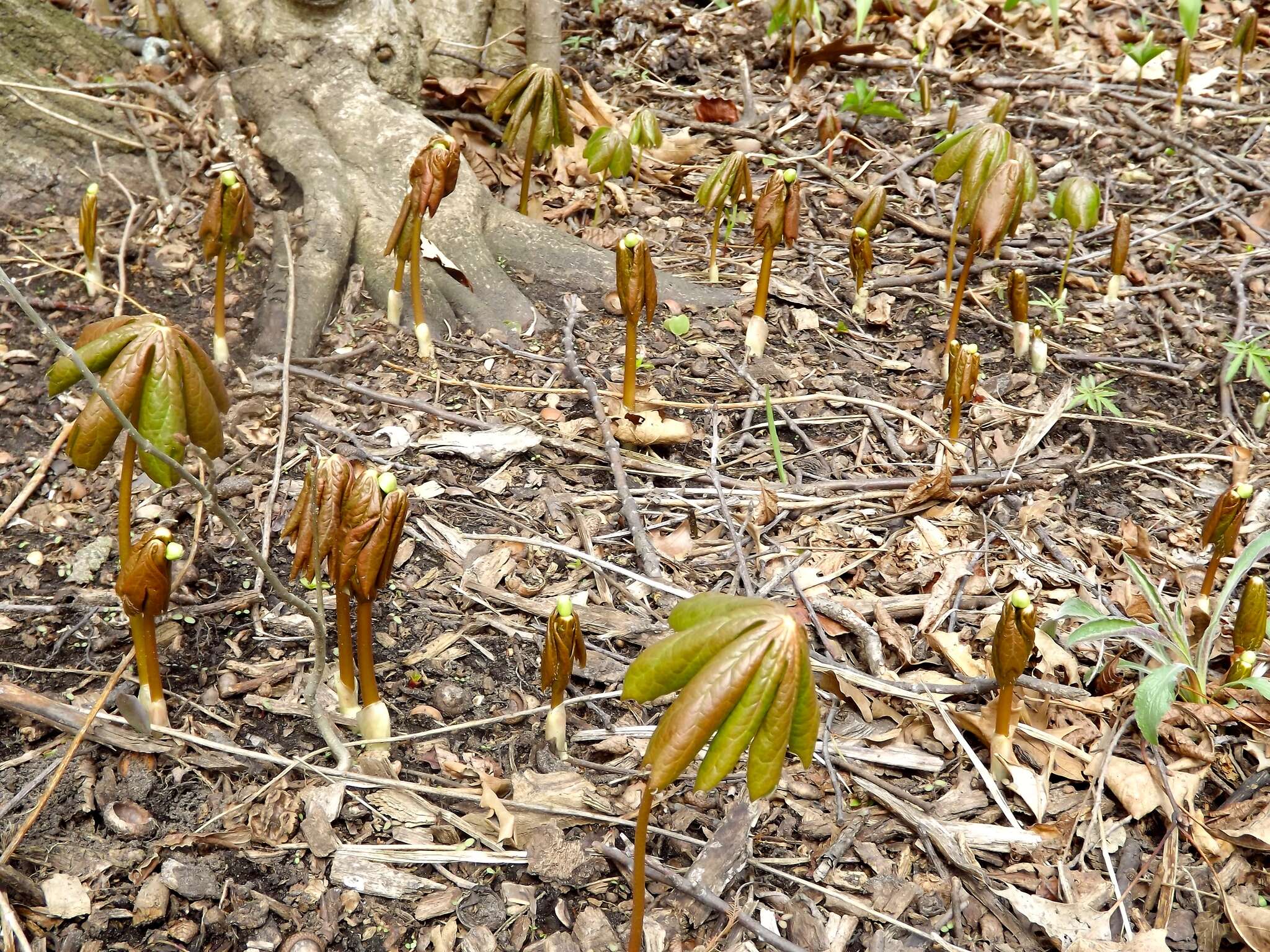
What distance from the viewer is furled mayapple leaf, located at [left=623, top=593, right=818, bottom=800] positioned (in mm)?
1372

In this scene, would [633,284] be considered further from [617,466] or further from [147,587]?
[147,587]

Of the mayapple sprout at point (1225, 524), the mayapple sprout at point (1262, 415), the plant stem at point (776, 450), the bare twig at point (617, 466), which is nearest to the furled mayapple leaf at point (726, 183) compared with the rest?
the bare twig at point (617, 466)

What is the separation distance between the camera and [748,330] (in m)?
3.52

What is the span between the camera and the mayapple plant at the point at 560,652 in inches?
77.1

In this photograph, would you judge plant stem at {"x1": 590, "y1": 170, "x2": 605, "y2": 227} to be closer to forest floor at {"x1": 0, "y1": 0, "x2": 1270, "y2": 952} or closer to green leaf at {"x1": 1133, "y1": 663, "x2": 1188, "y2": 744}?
forest floor at {"x1": 0, "y1": 0, "x2": 1270, "y2": 952}

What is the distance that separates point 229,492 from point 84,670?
26.1 inches

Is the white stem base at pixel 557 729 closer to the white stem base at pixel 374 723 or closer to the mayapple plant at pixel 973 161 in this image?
the white stem base at pixel 374 723

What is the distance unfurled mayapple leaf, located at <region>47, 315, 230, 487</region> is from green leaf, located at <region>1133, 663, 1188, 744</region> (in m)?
1.97

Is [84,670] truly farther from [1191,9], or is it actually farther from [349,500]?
[1191,9]

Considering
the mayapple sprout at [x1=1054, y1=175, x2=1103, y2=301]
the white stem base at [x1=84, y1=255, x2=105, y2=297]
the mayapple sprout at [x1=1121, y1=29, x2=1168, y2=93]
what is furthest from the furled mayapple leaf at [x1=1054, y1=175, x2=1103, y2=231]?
the white stem base at [x1=84, y1=255, x2=105, y2=297]

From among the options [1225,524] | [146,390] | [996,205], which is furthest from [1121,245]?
[146,390]

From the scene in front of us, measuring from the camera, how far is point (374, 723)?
2113mm

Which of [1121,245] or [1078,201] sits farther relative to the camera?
[1121,245]

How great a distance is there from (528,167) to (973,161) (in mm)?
1640
